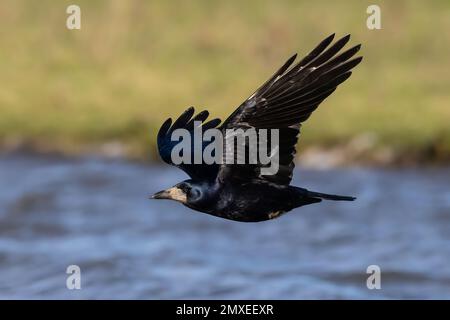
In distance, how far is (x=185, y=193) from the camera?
9.31 meters

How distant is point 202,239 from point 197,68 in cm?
397

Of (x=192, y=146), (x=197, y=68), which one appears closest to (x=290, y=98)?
(x=192, y=146)

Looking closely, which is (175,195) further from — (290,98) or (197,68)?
(197,68)

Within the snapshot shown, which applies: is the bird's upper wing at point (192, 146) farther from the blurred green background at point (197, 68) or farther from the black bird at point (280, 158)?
the blurred green background at point (197, 68)

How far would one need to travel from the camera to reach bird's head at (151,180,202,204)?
9.26 m

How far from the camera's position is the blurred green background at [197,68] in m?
20.9

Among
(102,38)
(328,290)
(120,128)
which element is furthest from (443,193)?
(102,38)

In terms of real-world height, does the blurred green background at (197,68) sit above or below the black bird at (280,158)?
above

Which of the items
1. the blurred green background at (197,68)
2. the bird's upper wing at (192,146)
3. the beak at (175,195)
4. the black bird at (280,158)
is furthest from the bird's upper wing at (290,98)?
the blurred green background at (197,68)

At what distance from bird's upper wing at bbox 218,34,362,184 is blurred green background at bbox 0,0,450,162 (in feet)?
35.8

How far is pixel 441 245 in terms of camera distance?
1852 centimetres

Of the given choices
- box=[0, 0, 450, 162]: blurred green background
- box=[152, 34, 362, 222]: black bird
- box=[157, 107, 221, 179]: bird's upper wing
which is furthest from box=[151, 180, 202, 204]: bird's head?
box=[0, 0, 450, 162]: blurred green background

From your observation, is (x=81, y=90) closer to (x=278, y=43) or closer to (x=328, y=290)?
(x=278, y=43)
